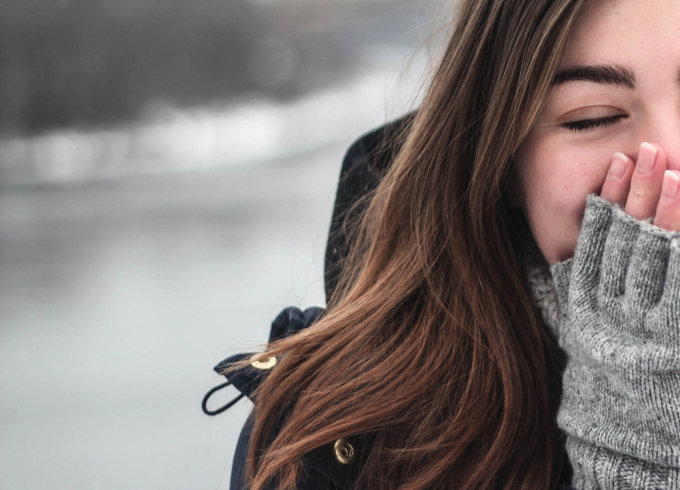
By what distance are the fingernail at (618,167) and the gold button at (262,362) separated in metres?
0.56

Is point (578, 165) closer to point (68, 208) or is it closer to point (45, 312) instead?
point (45, 312)

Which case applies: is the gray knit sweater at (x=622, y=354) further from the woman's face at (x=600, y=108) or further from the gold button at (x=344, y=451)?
the gold button at (x=344, y=451)

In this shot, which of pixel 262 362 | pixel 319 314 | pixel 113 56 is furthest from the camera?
pixel 113 56

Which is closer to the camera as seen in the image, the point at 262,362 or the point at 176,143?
the point at 262,362

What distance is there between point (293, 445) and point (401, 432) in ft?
0.48

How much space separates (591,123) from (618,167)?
62 millimetres

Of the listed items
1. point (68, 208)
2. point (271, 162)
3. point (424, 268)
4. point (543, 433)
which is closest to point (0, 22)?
point (68, 208)

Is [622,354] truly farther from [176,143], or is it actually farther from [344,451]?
[176,143]

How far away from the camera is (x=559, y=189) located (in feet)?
2.53

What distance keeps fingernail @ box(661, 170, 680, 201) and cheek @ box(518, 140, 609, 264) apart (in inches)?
3.2

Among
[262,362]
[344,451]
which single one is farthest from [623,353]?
[262,362]

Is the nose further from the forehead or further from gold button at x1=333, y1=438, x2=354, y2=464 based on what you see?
gold button at x1=333, y1=438, x2=354, y2=464

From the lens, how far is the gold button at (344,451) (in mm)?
879

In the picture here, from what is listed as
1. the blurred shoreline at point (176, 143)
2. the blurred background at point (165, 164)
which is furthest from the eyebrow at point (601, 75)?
the blurred shoreline at point (176, 143)
